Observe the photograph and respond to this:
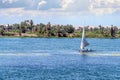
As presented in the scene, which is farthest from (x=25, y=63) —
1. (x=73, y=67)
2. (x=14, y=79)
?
(x=14, y=79)

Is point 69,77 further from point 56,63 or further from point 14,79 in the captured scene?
point 56,63

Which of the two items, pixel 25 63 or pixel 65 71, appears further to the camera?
pixel 25 63

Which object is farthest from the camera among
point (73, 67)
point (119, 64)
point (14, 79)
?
point (119, 64)

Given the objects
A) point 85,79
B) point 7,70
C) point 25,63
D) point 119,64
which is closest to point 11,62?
point 25,63

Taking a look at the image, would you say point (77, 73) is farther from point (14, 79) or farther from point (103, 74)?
point (14, 79)

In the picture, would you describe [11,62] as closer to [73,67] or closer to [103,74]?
[73,67]

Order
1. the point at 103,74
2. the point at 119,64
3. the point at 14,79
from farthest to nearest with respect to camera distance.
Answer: the point at 119,64, the point at 103,74, the point at 14,79

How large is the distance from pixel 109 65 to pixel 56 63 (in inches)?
493

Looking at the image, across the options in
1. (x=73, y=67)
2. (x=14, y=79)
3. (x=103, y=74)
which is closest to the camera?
(x=14, y=79)

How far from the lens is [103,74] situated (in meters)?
90.2

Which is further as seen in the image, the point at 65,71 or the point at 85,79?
the point at 65,71

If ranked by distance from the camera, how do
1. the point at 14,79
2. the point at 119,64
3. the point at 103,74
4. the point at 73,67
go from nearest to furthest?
the point at 14,79 < the point at 103,74 < the point at 73,67 < the point at 119,64

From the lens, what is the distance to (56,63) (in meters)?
111

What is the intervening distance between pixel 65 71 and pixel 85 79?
11119 millimetres
